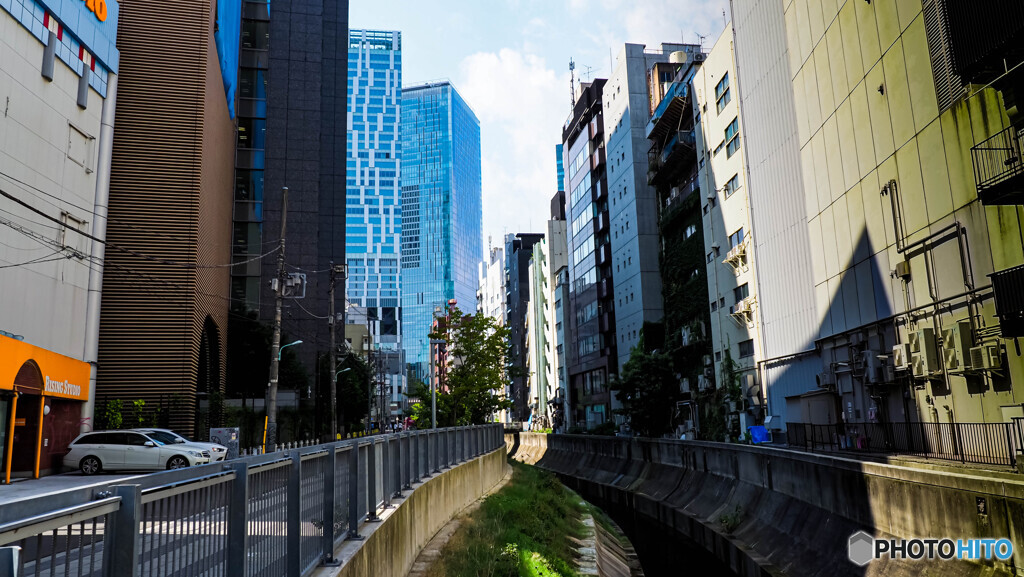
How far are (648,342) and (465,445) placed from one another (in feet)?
137

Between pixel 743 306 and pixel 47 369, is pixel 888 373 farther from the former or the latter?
pixel 47 369

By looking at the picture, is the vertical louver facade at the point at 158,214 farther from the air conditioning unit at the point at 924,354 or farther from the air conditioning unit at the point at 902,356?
the air conditioning unit at the point at 924,354

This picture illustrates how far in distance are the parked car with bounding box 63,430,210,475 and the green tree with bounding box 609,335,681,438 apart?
3046 cm

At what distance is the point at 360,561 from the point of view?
7.89 m

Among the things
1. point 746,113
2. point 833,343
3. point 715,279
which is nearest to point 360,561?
point 833,343

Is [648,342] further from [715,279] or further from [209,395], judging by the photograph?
[209,395]

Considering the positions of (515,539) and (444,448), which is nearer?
(515,539)

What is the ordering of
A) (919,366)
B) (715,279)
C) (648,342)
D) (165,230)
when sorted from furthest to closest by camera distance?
(648,342), (715,279), (165,230), (919,366)

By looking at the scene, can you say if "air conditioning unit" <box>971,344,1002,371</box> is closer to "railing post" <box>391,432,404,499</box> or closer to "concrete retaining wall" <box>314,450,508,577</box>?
"concrete retaining wall" <box>314,450,508,577</box>

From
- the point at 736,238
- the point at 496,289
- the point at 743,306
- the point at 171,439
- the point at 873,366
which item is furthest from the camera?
the point at 496,289

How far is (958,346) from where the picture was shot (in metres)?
19.7

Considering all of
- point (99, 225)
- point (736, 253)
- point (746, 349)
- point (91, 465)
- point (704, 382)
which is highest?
point (736, 253)

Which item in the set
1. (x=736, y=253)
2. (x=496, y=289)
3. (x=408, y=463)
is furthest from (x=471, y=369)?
(x=496, y=289)

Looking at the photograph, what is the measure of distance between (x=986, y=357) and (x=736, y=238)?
88.7ft
